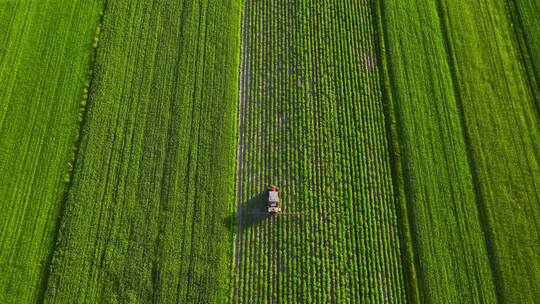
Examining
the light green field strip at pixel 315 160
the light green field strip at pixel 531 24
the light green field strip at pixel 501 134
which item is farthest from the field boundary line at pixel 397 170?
the light green field strip at pixel 531 24

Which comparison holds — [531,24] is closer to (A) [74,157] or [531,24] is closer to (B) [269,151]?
(B) [269,151]

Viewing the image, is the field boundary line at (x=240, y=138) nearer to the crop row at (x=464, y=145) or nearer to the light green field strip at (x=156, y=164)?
the light green field strip at (x=156, y=164)

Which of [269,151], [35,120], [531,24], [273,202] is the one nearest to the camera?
[273,202]

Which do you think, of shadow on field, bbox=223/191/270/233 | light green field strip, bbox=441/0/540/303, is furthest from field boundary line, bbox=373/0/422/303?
shadow on field, bbox=223/191/270/233

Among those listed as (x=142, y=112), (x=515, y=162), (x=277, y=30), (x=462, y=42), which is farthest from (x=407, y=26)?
(x=142, y=112)

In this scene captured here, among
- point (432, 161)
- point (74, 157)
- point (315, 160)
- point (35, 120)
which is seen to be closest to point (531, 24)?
point (432, 161)

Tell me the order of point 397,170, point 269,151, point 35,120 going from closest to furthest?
point 35,120 < point 397,170 < point 269,151
